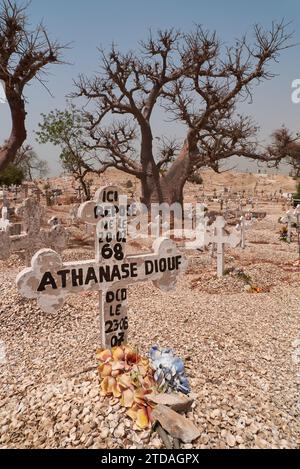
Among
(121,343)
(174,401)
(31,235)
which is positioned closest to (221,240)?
(31,235)

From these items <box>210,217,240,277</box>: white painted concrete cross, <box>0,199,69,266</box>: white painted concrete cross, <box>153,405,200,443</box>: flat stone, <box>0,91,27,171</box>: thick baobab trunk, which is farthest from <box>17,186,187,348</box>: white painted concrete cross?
<box>0,91,27,171</box>: thick baobab trunk

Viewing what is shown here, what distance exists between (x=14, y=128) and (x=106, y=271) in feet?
35.2

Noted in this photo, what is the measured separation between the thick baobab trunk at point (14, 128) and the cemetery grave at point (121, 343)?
23.7 ft

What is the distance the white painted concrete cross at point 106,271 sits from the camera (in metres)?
3.22

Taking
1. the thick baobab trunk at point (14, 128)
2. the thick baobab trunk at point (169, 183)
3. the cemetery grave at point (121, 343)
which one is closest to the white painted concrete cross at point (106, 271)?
the cemetery grave at point (121, 343)

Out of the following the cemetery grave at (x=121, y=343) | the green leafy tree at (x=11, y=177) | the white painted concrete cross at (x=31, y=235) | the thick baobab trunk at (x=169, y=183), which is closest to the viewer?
the cemetery grave at (x=121, y=343)

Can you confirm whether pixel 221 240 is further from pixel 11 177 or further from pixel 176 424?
pixel 11 177

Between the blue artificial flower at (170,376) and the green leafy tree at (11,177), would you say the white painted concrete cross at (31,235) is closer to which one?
the blue artificial flower at (170,376)

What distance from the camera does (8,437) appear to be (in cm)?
295

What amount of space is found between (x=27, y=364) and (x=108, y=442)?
6.48 ft

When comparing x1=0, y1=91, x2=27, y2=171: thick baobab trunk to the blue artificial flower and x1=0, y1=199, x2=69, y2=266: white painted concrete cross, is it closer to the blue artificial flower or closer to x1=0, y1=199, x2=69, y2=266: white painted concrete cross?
x1=0, y1=199, x2=69, y2=266: white painted concrete cross

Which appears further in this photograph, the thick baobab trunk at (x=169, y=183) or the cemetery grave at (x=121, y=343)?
the thick baobab trunk at (x=169, y=183)

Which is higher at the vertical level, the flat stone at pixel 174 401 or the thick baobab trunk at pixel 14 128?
the thick baobab trunk at pixel 14 128
